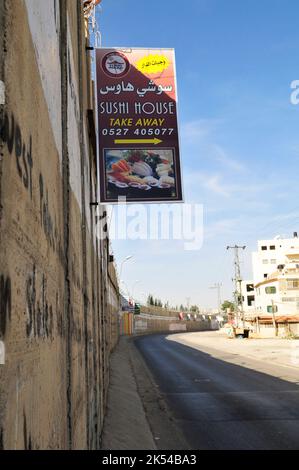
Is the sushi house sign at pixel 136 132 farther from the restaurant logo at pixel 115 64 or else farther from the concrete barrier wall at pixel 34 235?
the concrete barrier wall at pixel 34 235

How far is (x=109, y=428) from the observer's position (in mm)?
9938

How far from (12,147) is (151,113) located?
27.5ft

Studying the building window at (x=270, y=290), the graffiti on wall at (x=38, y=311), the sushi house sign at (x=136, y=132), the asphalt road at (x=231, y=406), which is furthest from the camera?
the building window at (x=270, y=290)

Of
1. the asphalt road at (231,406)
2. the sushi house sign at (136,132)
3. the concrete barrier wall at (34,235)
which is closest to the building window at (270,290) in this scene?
the asphalt road at (231,406)

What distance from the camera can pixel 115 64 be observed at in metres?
10.2

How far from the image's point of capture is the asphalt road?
981 cm

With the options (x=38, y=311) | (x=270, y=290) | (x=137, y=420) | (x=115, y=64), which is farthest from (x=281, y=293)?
(x=38, y=311)

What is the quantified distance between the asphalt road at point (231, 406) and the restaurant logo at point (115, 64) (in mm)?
7020

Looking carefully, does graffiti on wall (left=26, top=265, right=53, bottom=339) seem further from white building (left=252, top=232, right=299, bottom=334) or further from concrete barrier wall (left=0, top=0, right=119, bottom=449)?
white building (left=252, top=232, right=299, bottom=334)

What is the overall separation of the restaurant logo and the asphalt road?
23.0ft

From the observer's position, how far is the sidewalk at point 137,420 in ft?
30.9

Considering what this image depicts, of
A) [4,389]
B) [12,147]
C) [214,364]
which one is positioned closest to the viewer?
[4,389]
